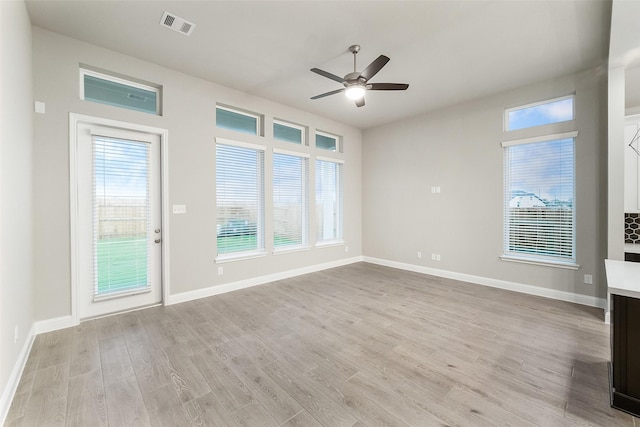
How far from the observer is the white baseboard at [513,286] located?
3.71m

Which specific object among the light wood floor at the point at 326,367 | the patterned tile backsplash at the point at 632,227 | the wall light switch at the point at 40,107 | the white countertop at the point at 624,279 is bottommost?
the light wood floor at the point at 326,367

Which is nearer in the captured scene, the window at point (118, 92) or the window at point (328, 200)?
the window at point (118, 92)

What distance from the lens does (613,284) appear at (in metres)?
1.80

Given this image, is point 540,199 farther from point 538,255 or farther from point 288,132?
point 288,132

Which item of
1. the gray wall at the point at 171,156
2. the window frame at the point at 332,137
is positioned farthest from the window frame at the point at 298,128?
the window frame at the point at 332,137

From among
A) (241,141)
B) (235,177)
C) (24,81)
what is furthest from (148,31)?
(235,177)

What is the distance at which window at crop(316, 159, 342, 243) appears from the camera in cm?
592

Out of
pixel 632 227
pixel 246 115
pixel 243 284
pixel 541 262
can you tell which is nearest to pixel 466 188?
pixel 541 262

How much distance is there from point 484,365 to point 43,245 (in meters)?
4.65

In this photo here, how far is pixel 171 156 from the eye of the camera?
149 inches

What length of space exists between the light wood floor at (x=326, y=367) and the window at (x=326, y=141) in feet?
11.8

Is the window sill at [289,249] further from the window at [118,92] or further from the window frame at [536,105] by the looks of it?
the window frame at [536,105]

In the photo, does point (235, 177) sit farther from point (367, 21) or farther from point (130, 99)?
point (367, 21)

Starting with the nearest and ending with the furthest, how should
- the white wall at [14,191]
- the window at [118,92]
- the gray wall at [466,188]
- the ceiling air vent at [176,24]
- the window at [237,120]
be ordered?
the white wall at [14,191], the ceiling air vent at [176,24], the window at [118,92], the gray wall at [466,188], the window at [237,120]
